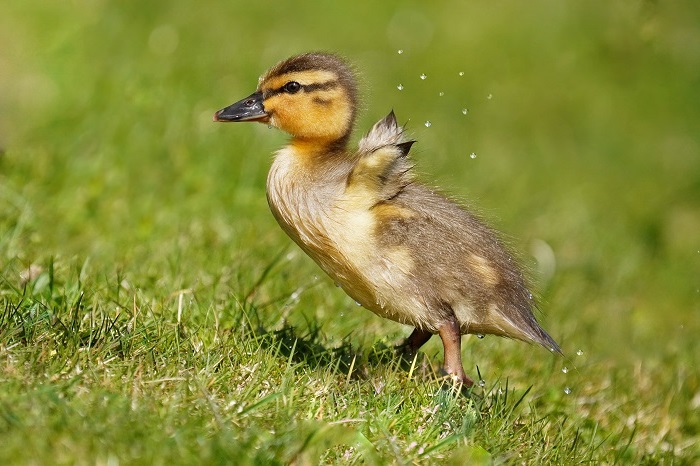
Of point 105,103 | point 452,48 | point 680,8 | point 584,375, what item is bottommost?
point 584,375

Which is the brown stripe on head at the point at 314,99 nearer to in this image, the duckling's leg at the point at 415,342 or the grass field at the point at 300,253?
the grass field at the point at 300,253

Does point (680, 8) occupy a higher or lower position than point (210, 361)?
higher

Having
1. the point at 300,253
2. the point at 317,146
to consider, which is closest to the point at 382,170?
the point at 317,146

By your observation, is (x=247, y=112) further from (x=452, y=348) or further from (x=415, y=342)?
(x=452, y=348)

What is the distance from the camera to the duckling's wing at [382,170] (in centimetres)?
483

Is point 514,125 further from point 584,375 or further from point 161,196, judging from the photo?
point 584,375

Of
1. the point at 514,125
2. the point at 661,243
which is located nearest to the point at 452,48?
the point at 514,125

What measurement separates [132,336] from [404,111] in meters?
6.99

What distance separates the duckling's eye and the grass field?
420 millimetres

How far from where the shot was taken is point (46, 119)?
8.21 meters

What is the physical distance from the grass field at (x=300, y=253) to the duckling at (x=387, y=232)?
0.92ft

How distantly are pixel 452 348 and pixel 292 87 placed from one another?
1.40 metres

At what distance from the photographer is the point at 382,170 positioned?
4.84 meters

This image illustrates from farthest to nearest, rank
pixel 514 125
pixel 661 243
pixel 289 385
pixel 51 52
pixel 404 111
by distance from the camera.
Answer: pixel 514 125
pixel 404 111
pixel 661 243
pixel 51 52
pixel 289 385
